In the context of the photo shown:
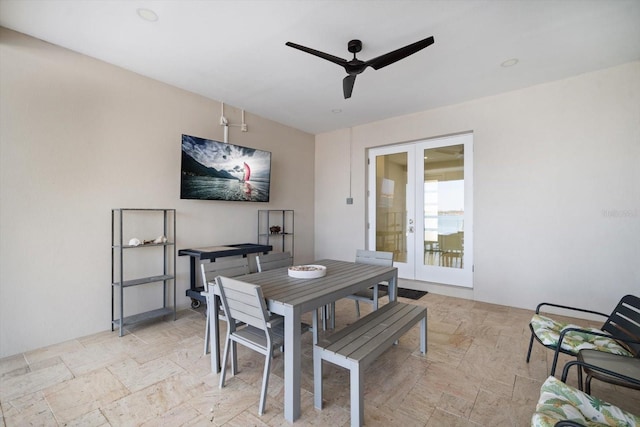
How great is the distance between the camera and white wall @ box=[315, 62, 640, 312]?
320cm

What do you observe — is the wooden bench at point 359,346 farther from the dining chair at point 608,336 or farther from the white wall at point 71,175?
the white wall at point 71,175

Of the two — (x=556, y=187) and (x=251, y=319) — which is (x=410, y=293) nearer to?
(x=556, y=187)

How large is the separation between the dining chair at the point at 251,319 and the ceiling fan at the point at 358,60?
1878 millimetres

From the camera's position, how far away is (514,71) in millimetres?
3291

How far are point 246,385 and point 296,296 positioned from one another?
0.84 m

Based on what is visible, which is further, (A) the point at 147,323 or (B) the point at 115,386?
(A) the point at 147,323

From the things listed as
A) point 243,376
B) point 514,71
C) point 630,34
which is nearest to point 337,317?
point 243,376

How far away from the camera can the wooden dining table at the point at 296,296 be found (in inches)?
68.9

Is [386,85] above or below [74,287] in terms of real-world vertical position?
above

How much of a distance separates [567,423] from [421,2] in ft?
8.80

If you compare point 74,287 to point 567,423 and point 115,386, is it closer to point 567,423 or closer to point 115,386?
point 115,386

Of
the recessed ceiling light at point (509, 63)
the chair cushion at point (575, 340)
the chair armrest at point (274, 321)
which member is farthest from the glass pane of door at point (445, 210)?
the chair armrest at point (274, 321)

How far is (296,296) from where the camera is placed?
1.94m

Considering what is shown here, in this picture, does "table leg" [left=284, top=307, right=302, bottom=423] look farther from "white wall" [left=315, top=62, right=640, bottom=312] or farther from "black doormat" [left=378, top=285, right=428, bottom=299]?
"white wall" [left=315, top=62, right=640, bottom=312]
